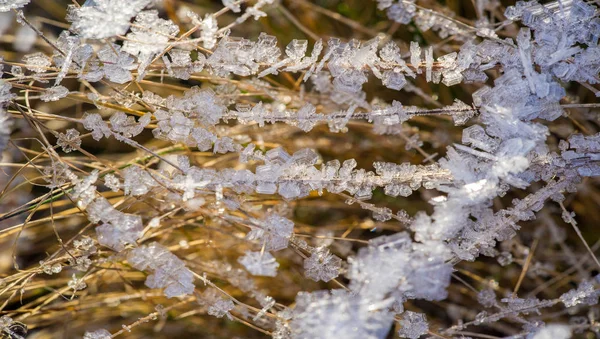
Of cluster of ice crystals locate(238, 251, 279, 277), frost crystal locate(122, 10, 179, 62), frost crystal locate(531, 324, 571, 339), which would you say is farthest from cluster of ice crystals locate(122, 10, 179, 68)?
frost crystal locate(531, 324, 571, 339)

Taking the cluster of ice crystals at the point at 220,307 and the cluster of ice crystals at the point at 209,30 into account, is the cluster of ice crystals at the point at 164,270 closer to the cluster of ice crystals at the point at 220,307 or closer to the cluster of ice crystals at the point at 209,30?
the cluster of ice crystals at the point at 220,307

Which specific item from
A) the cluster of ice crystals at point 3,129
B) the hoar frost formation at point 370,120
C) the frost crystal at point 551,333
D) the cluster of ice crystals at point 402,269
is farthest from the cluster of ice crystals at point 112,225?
the frost crystal at point 551,333

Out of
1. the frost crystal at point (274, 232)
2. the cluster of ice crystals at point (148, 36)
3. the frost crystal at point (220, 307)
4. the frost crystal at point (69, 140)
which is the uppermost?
the cluster of ice crystals at point (148, 36)

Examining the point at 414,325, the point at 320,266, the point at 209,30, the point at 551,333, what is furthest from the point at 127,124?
the point at 551,333

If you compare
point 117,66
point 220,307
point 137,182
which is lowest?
point 220,307

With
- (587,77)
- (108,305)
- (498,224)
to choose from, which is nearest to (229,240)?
(108,305)

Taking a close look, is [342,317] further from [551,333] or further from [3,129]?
[3,129]
